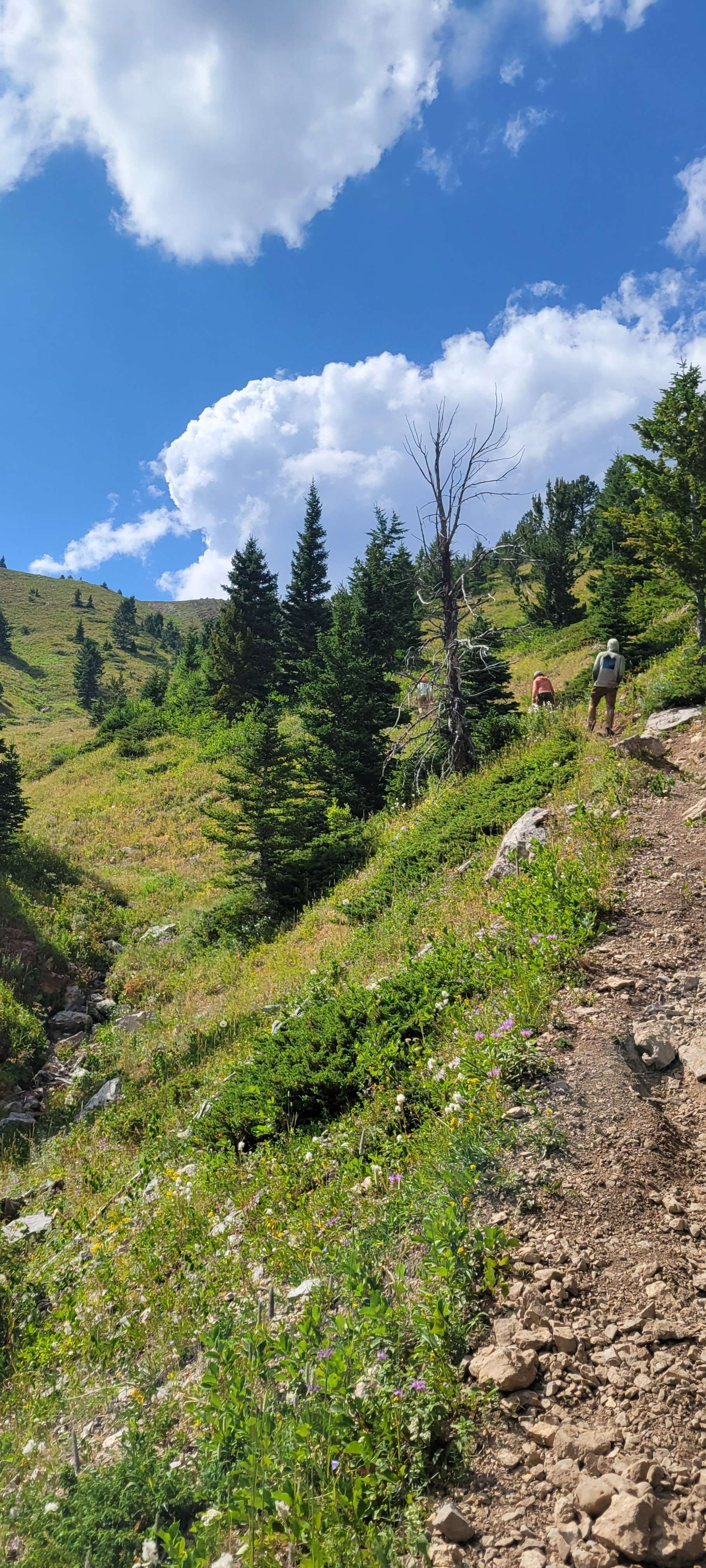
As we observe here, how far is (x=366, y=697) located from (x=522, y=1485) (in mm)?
18706

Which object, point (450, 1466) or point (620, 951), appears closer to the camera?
point (450, 1466)

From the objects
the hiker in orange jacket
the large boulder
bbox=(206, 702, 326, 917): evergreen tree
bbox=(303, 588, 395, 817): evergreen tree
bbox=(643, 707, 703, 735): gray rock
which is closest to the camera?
the large boulder

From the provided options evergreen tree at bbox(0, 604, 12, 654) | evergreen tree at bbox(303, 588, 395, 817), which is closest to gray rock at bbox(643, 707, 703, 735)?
evergreen tree at bbox(303, 588, 395, 817)

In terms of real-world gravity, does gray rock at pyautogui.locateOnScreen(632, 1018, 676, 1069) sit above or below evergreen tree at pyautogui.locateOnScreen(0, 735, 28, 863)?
below

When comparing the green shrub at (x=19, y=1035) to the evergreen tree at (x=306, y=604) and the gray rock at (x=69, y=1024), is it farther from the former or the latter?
the evergreen tree at (x=306, y=604)

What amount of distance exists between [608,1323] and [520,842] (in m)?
6.36

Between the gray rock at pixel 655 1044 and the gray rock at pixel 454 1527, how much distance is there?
276cm

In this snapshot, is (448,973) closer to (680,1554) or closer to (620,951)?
(620,951)

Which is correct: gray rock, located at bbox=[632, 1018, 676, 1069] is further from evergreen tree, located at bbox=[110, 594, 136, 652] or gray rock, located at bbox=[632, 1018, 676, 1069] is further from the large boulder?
evergreen tree, located at bbox=[110, 594, 136, 652]

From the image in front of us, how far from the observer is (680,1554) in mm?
1934

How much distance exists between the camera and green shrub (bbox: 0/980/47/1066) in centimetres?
995

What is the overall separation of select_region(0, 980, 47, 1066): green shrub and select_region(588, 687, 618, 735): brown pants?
36.1 feet

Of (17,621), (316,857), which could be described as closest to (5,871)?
(316,857)

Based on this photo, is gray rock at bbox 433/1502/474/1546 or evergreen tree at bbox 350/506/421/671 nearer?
gray rock at bbox 433/1502/474/1546
